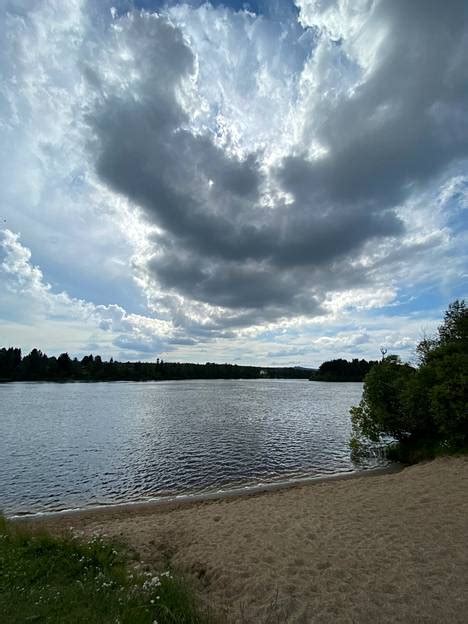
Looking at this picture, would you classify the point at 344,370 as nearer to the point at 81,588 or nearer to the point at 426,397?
the point at 426,397

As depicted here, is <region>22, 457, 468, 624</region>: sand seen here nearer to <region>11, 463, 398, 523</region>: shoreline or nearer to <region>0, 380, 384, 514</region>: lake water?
<region>11, 463, 398, 523</region>: shoreline

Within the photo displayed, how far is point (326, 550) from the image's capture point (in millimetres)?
8211

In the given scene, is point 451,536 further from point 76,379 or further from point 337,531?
point 76,379

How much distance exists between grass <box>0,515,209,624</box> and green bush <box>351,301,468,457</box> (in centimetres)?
1708

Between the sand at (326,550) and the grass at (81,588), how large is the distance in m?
1.04

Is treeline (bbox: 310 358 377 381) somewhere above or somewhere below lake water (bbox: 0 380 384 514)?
above

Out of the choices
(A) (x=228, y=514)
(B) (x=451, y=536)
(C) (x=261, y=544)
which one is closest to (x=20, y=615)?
(C) (x=261, y=544)

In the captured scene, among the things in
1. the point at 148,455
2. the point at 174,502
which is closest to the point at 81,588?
the point at 174,502

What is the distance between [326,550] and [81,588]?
5750 millimetres

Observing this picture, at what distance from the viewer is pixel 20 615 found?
4.99m

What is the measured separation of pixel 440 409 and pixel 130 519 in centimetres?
1706

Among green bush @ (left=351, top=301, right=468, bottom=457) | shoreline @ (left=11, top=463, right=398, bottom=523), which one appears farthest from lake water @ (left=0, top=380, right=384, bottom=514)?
green bush @ (left=351, top=301, right=468, bottom=457)

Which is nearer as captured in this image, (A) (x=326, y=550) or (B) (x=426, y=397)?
(A) (x=326, y=550)

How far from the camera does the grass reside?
5.12 meters
